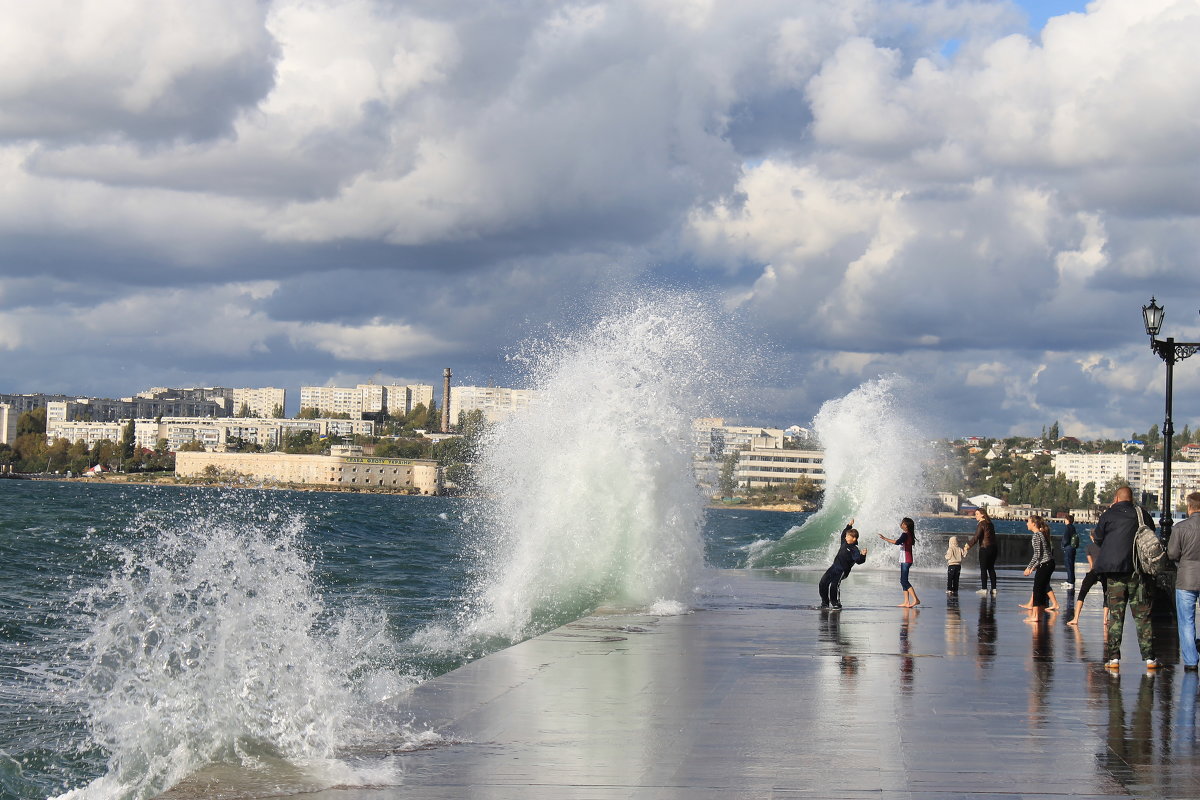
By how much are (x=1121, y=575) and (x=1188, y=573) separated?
2.34 ft

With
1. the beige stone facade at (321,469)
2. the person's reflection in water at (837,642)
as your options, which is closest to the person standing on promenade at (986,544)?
the person's reflection in water at (837,642)

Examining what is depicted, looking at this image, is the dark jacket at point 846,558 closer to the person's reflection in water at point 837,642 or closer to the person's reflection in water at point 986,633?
the person's reflection in water at point 837,642

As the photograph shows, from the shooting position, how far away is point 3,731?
471 inches

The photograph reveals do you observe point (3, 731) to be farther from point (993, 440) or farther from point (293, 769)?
point (993, 440)

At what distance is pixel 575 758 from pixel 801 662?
4.66m

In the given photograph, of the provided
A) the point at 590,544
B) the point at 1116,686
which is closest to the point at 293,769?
the point at 1116,686

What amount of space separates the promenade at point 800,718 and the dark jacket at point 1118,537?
0.89 meters

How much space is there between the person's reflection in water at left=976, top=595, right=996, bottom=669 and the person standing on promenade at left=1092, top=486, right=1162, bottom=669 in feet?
3.40

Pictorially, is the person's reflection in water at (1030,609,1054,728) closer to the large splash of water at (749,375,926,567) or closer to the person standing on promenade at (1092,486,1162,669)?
the person standing on promenade at (1092,486,1162,669)

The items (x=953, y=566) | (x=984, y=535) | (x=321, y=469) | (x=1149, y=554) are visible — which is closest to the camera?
(x=1149, y=554)

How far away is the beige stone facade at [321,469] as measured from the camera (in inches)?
6693

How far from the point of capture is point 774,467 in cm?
13275

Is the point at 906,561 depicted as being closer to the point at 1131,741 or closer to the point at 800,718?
the point at 800,718

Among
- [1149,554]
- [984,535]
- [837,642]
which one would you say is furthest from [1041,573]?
[1149,554]
